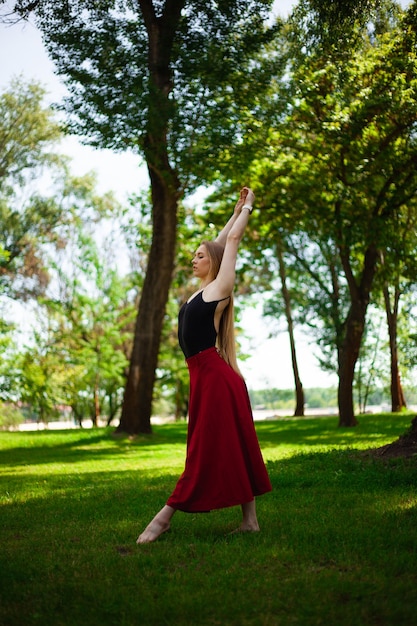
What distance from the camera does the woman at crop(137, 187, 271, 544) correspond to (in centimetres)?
479

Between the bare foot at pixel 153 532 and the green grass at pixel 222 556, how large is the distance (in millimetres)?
57

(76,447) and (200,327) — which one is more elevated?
(200,327)

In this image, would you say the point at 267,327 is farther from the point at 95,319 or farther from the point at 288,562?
the point at 288,562

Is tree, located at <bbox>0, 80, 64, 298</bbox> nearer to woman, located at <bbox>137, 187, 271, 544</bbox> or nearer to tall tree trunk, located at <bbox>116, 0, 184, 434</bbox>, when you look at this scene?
tall tree trunk, located at <bbox>116, 0, 184, 434</bbox>

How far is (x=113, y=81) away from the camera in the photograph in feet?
51.6

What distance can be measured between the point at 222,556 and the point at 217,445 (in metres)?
0.83

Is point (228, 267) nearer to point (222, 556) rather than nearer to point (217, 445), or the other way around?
point (217, 445)

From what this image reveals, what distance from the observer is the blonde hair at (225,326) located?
519 centimetres

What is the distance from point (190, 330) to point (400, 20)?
44.0 feet

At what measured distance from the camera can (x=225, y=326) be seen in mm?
5250

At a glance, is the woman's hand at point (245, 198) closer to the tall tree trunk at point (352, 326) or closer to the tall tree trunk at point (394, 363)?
the tall tree trunk at point (352, 326)

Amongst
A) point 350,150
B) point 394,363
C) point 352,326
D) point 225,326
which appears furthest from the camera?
point 394,363

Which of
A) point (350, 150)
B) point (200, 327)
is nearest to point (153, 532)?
point (200, 327)

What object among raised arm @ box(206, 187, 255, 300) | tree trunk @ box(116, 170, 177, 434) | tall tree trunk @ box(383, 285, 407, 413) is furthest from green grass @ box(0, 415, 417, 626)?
tall tree trunk @ box(383, 285, 407, 413)
